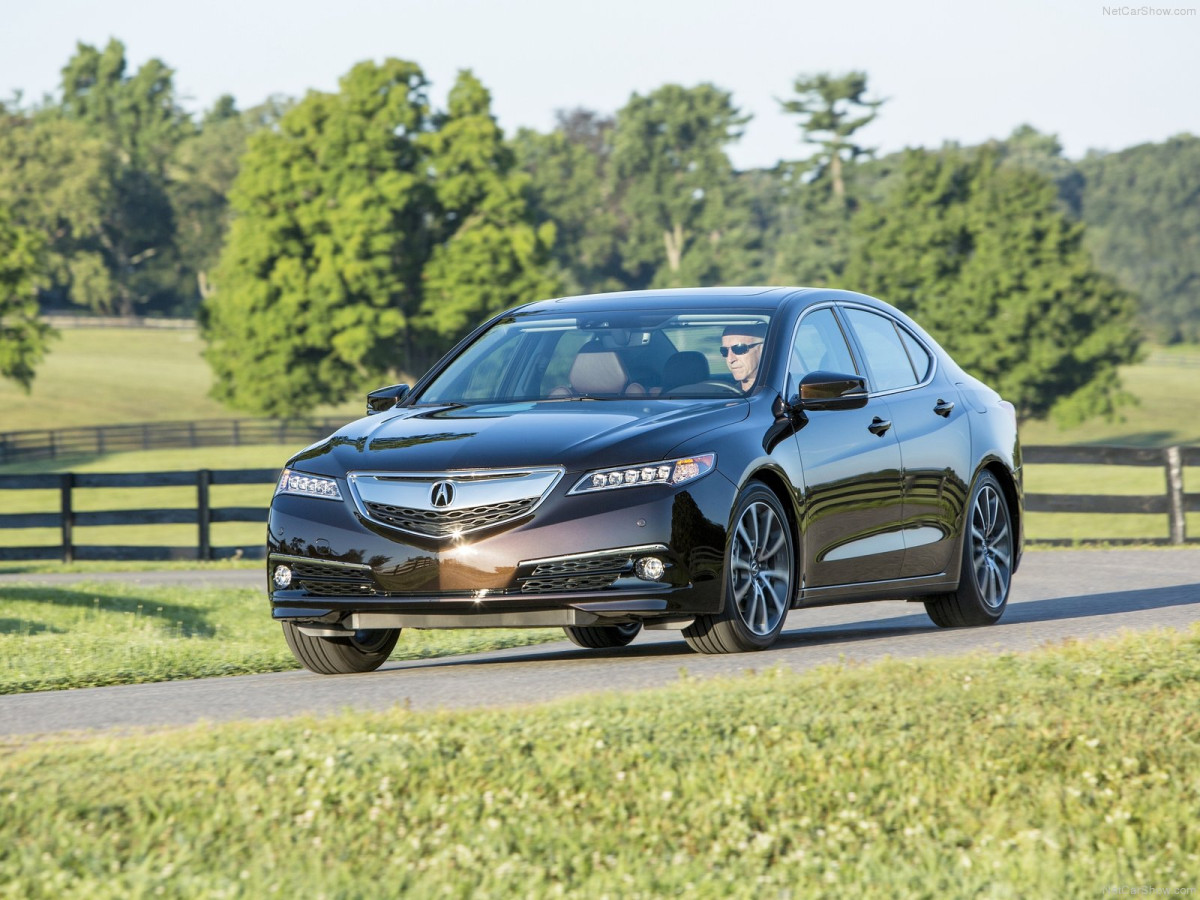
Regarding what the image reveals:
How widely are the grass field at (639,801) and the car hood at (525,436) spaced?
1.58m

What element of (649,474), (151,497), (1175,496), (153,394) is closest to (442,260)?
(151,497)

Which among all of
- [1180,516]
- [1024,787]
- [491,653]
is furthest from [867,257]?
[1024,787]

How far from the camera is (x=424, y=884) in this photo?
15.6ft

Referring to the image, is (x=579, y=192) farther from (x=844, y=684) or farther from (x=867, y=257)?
(x=844, y=684)

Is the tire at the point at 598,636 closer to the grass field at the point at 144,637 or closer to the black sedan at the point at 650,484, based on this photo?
the black sedan at the point at 650,484

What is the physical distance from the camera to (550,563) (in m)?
7.79

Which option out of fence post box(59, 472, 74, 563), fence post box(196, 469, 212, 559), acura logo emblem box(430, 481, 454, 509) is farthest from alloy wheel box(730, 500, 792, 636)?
fence post box(59, 472, 74, 563)

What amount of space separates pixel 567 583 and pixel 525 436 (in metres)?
0.68

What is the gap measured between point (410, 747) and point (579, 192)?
361 ft

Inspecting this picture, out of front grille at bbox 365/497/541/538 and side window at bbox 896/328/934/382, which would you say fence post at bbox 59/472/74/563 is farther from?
front grille at bbox 365/497/541/538

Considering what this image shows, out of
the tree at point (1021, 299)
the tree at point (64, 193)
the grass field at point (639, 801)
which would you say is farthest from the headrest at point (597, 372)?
the tree at point (64, 193)

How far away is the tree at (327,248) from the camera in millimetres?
58281

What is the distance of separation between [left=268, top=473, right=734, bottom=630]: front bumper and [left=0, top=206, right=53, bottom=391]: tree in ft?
141

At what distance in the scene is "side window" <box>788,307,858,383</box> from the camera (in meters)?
9.26
